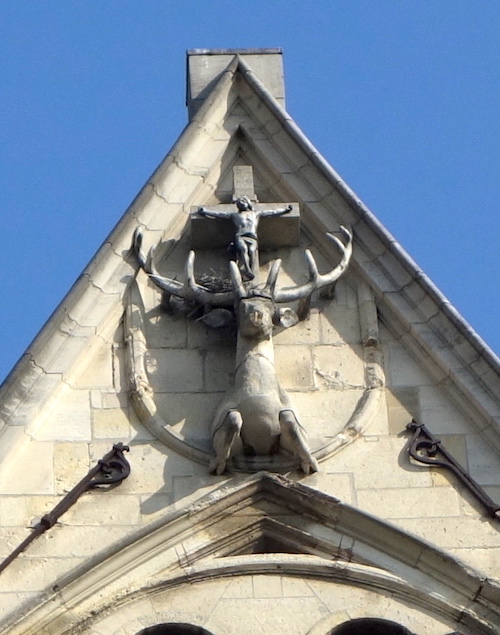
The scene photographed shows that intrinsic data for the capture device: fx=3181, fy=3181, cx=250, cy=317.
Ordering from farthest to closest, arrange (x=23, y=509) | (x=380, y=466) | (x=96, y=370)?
(x=96, y=370), (x=380, y=466), (x=23, y=509)

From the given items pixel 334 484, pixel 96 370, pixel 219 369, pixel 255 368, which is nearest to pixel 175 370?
pixel 219 369

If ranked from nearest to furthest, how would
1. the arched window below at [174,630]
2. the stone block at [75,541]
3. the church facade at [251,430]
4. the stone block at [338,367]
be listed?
the arched window below at [174,630] → the church facade at [251,430] → the stone block at [75,541] → the stone block at [338,367]

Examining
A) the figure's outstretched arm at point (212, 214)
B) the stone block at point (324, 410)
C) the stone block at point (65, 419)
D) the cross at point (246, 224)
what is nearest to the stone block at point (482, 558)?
the stone block at point (324, 410)

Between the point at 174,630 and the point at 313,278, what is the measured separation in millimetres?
2783

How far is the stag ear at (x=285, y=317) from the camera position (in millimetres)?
20078

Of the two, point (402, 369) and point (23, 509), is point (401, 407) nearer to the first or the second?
point (402, 369)

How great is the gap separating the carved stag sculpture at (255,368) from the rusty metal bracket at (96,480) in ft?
1.82

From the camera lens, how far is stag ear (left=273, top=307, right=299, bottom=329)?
20.1m

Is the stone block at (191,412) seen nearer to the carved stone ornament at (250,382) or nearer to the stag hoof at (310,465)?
the carved stone ornament at (250,382)

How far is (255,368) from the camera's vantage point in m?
19.6

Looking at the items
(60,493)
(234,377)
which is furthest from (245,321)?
(60,493)

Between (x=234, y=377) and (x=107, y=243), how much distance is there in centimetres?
140

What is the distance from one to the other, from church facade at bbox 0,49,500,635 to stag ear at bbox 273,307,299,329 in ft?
0.08

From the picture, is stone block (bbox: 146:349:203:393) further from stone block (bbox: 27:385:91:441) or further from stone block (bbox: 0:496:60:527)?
stone block (bbox: 0:496:60:527)
